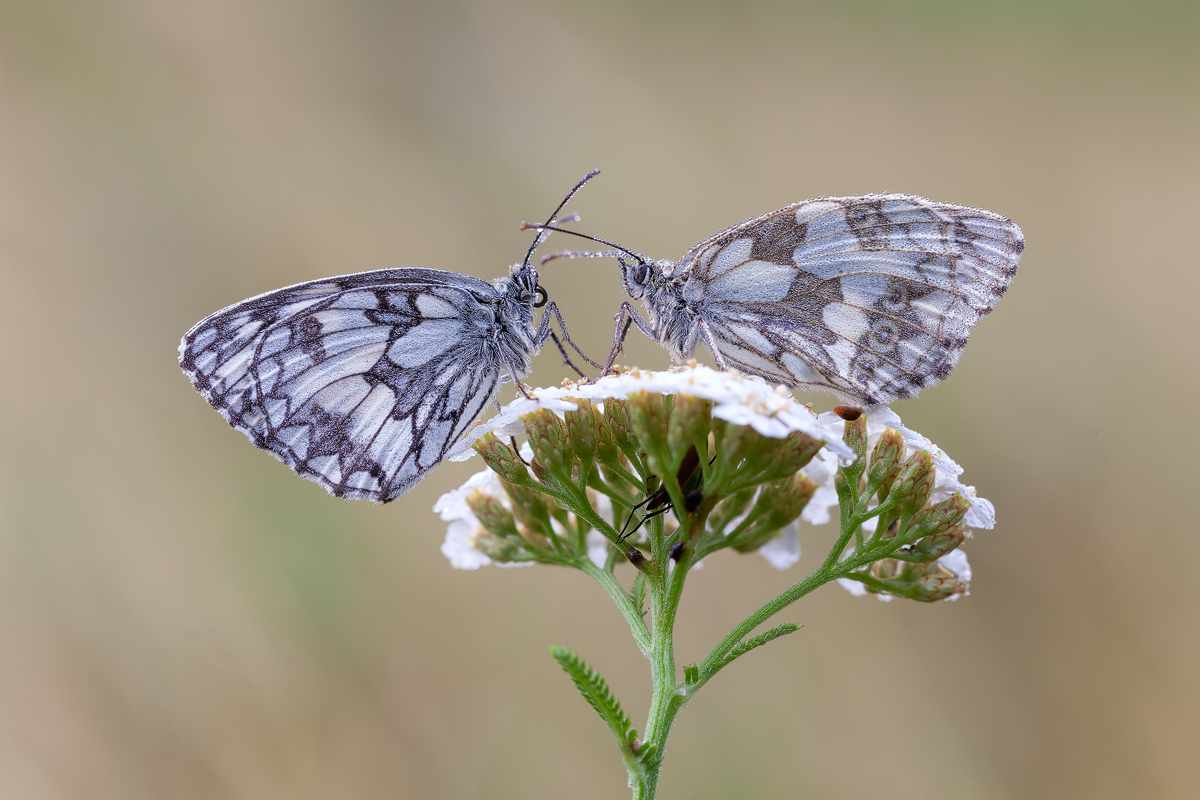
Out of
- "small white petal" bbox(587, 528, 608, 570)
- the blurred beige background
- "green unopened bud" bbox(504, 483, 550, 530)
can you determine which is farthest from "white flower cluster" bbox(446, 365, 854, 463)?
the blurred beige background

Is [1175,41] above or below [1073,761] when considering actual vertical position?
above

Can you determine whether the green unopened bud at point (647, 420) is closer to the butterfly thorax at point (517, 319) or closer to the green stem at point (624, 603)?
the green stem at point (624, 603)

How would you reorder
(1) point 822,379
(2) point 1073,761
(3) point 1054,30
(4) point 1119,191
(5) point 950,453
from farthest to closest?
(3) point 1054,30 < (4) point 1119,191 < (5) point 950,453 < (2) point 1073,761 < (1) point 822,379

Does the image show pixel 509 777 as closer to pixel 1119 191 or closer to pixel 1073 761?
pixel 1073 761

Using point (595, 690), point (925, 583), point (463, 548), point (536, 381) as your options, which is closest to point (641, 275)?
point (463, 548)

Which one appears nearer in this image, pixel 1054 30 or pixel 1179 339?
pixel 1179 339

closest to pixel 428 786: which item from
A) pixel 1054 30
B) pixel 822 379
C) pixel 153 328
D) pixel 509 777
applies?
pixel 509 777

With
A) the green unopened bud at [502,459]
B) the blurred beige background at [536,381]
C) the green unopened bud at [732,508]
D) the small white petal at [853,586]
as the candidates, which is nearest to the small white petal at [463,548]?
the green unopened bud at [502,459]
